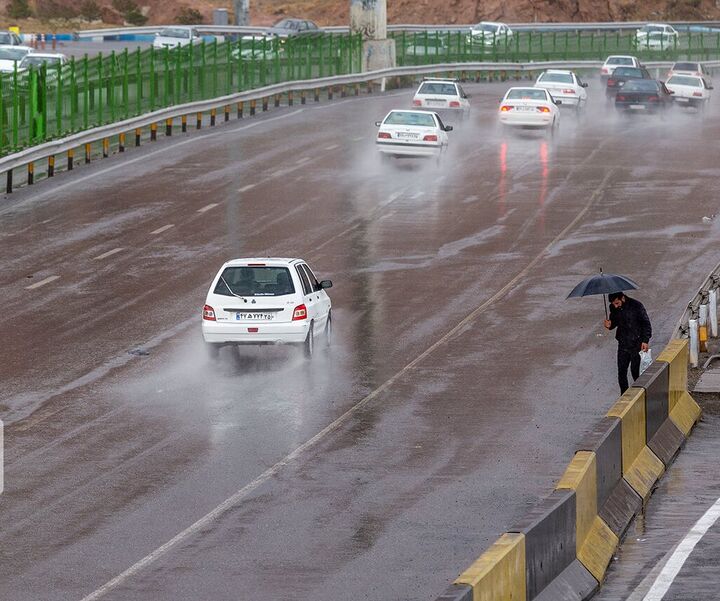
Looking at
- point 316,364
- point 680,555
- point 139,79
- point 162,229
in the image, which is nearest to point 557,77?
point 139,79

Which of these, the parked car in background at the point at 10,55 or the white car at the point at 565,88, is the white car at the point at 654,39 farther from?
the parked car in background at the point at 10,55

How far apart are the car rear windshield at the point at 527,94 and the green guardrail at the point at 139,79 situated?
9.59 metres

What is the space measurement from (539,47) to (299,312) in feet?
221

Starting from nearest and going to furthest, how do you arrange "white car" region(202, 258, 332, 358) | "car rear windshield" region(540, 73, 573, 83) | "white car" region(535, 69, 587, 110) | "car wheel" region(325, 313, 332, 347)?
1. "white car" region(202, 258, 332, 358)
2. "car wheel" region(325, 313, 332, 347)
3. "white car" region(535, 69, 587, 110)
4. "car rear windshield" region(540, 73, 573, 83)

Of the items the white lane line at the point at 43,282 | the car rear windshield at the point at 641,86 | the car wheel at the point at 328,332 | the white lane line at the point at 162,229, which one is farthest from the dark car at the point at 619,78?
the car wheel at the point at 328,332

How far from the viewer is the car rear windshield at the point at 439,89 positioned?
5688cm

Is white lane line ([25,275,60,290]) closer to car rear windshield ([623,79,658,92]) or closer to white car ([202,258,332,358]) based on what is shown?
white car ([202,258,332,358])

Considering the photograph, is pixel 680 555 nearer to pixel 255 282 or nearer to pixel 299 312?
pixel 299 312

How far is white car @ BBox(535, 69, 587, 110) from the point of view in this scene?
199 feet

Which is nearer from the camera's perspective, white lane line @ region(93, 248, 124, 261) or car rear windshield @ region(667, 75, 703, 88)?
white lane line @ region(93, 248, 124, 261)

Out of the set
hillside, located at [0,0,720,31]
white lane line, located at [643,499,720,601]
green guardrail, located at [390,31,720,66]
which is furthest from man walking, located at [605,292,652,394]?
hillside, located at [0,0,720,31]

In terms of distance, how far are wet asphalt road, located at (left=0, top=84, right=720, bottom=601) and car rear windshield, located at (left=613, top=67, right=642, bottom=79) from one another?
23.3 metres

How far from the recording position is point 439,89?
57281 millimetres

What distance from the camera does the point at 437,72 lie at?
7412 centimetres
